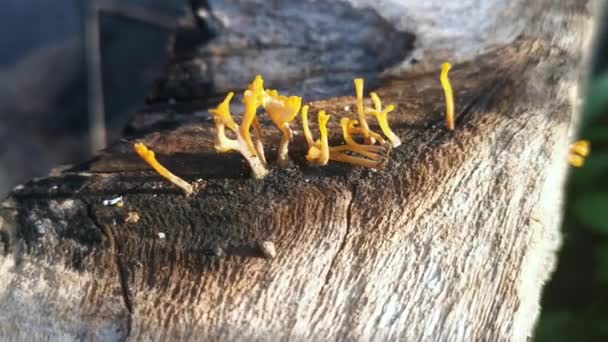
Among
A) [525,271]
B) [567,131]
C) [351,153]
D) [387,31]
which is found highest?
[387,31]

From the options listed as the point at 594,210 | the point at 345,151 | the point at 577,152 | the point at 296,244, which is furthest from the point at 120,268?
the point at 594,210

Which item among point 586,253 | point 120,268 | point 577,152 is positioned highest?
point 577,152

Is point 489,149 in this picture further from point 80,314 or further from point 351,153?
point 80,314

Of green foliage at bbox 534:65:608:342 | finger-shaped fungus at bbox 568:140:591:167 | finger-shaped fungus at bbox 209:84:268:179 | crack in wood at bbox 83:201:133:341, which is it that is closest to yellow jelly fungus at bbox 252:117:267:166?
finger-shaped fungus at bbox 209:84:268:179

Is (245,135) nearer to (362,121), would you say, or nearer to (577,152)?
(362,121)

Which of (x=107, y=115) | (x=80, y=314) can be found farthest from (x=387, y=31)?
(x=107, y=115)

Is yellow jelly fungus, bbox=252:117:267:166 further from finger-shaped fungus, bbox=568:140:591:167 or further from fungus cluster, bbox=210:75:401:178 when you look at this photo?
finger-shaped fungus, bbox=568:140:591:167

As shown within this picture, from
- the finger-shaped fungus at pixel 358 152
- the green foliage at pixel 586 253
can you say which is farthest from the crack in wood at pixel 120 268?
the green foliage at pixel 586 253
